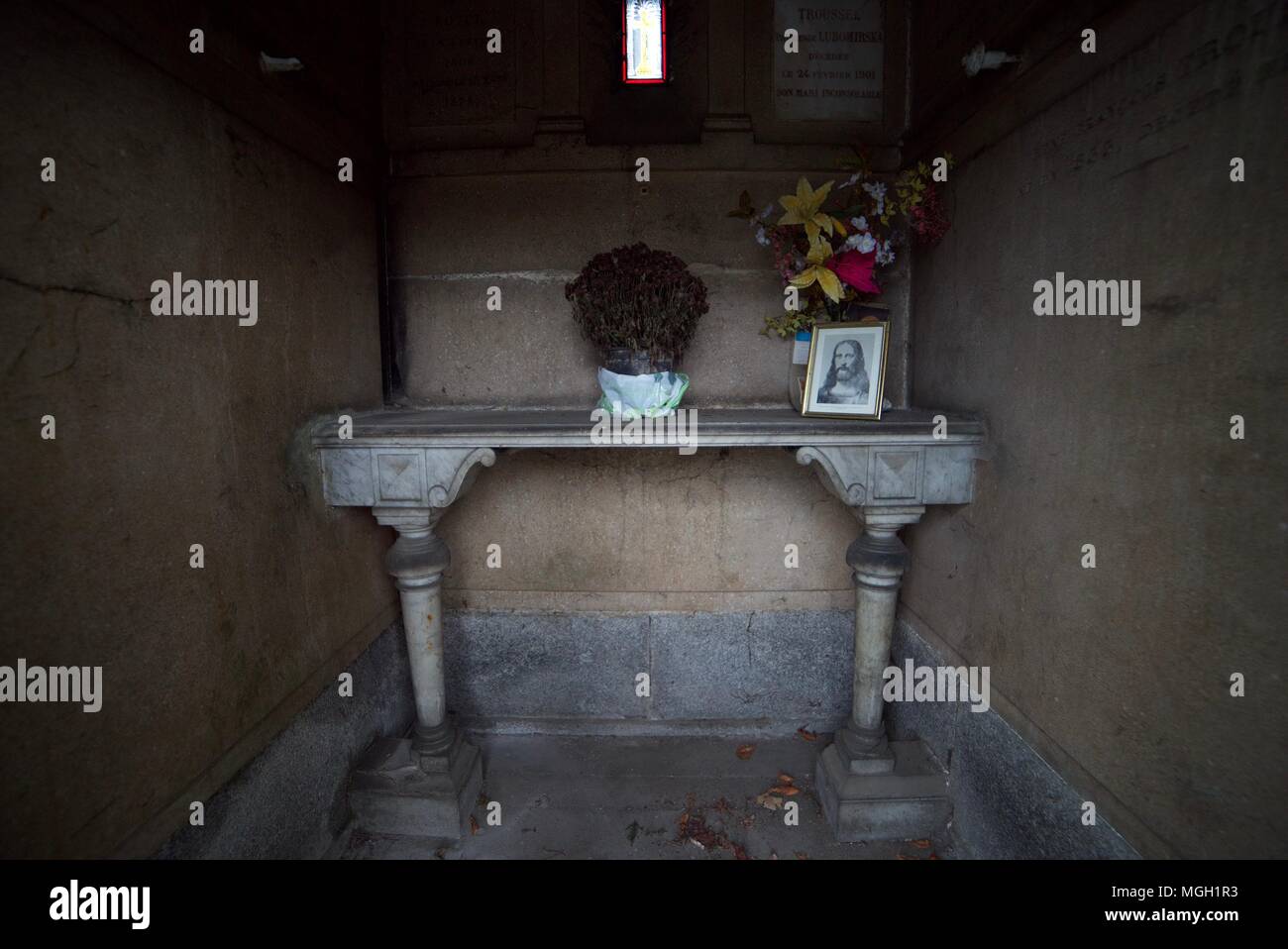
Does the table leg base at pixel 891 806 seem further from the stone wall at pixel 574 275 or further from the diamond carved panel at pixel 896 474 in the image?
the diamond carved panel at pixel 896 474

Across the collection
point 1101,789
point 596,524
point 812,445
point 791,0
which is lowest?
point 1101,789

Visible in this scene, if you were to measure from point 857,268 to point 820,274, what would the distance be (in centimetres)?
15

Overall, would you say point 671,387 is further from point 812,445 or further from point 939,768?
point 939,768

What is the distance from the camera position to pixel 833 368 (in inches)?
88.0

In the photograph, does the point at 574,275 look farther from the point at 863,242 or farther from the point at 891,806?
the point at 891,806

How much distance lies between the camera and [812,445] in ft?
6.74

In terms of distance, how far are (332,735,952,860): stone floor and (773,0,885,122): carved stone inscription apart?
3.09m

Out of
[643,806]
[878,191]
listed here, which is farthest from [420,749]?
[878,191]

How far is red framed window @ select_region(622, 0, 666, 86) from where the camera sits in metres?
2.66

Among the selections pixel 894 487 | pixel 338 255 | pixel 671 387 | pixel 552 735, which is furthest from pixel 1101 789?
pixel 338 255

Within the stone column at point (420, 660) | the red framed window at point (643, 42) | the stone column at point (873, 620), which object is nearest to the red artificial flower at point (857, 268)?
the stone column at point (873, 620)

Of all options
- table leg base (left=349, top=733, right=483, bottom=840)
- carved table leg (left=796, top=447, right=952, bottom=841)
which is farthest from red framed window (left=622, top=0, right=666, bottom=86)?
table leg base (left=349, top=733, right=483, bottom=840)

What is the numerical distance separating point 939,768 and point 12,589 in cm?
289

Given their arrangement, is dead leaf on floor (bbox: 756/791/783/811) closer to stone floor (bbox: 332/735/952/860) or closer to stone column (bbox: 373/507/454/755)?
stone floor (bbox: 332/735/952/860)
